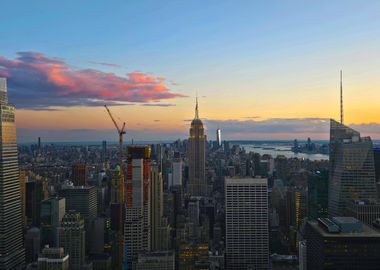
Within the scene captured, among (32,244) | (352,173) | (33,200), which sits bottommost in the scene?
(32,244)

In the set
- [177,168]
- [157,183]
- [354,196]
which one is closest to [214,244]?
[157,183]

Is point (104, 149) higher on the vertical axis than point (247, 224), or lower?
higher

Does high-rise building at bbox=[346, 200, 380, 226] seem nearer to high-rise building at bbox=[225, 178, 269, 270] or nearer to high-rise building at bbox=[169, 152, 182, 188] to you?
high-rise building at bbox=[225, 178, 269, 270]

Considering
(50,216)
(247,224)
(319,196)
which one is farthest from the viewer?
(50,216)

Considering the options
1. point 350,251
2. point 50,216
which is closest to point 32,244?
point 50,216

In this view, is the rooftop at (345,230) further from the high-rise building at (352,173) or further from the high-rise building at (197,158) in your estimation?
the high-rise building at (197,158)

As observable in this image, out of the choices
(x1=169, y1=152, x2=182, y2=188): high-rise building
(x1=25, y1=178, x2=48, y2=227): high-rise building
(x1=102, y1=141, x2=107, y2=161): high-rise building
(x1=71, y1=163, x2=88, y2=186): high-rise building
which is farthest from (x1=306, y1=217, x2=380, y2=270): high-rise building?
(x1=102, y1=141, x2=107, y2=161): high-rise building

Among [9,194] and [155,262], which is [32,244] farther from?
[155,262]
